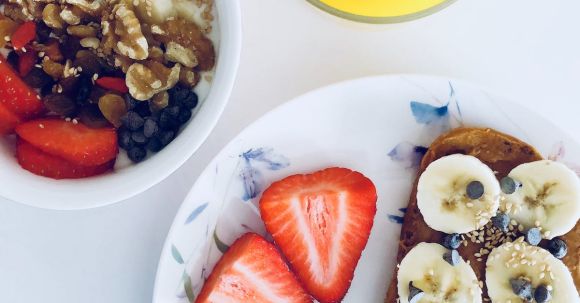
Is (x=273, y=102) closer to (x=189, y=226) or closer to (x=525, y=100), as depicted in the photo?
(x=189, y=226)

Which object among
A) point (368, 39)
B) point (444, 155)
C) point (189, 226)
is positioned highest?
point (368, 39)

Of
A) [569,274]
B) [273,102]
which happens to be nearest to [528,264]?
[569,274]

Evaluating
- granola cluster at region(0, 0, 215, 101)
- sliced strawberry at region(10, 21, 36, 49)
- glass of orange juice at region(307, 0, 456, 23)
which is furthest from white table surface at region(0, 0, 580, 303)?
sliced strawberry at region(10, 21, 36, 49)

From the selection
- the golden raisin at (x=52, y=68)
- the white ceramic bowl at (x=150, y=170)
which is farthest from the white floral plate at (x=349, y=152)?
the golden raisin at (x=52, y=68)

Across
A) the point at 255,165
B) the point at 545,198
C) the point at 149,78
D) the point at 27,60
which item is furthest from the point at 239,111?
the point at 545,198

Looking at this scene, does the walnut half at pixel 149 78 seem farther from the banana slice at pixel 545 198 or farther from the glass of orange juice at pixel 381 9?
the banana slice at pixel 545 198

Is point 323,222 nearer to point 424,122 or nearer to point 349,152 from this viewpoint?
point 349,152
